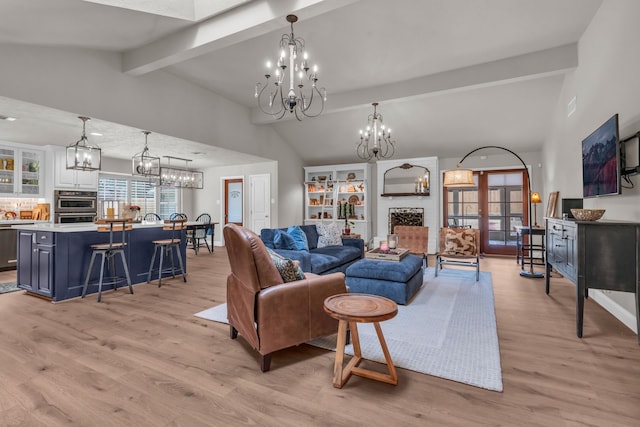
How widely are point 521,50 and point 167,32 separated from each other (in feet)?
15.2

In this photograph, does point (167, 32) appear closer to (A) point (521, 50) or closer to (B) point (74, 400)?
(B) point (74, 400)

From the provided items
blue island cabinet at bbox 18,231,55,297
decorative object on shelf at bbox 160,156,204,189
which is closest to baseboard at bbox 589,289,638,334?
blue island cabinet at bbox 18,231,55,297

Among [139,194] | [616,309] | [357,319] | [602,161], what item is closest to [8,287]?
[139,194]

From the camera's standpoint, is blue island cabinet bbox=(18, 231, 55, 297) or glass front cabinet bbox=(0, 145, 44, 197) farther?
glass front cabinet bbox=(0, 145, 44, 197)

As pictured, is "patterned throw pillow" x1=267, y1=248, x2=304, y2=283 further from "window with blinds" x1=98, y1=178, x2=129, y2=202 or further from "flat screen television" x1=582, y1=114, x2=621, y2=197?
"window with blinds" x1=98, y1=178, x2=129, y2=202

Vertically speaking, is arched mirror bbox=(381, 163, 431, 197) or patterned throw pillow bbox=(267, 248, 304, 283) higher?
arched mirror bbox=(381, 163, 431, 197)

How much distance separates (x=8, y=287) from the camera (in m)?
4.46

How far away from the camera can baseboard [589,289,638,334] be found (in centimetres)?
279

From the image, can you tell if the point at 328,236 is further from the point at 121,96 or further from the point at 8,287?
the point at 8,287

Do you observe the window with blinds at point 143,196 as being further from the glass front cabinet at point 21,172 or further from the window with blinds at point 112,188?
the glass front cabinet at point 21,172

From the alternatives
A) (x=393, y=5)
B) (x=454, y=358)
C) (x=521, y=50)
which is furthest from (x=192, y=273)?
(x=521, y=50)

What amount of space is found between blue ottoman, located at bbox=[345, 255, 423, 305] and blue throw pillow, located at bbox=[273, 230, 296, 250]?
3.17 feet

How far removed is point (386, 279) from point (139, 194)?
788cm

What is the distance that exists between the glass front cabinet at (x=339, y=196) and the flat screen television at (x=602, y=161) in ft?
16.9
